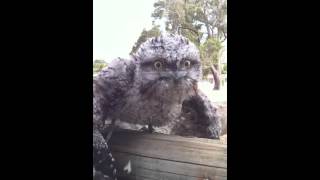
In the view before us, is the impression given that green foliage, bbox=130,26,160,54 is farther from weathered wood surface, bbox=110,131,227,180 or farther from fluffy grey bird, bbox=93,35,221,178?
weathered wood surface, bbox=110,131,227,180

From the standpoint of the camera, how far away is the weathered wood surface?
1710mm

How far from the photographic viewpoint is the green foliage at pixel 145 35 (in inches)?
70.9

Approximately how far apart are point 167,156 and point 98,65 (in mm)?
580

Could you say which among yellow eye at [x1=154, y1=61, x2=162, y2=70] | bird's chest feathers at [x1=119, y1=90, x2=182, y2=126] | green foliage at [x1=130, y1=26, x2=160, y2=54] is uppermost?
green foliage at [x1=130, y1=26, x2=160, y2=54]

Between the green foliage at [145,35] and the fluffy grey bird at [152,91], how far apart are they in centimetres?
2

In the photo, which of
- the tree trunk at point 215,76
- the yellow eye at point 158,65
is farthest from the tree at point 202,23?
the yellow eye at point 158,65

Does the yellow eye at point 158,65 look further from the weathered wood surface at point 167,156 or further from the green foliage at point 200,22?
the weathered wood surface at point 167,156

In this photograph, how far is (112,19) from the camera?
1858mm

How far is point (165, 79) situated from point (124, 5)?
0.43m

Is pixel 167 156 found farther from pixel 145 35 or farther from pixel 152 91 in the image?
pixel 145 35

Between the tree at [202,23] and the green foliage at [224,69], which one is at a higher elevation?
the tree at [202,23]

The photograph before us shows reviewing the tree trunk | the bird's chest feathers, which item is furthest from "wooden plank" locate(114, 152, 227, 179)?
the tree trunk

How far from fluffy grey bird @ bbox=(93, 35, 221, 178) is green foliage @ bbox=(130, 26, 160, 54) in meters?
0.02
